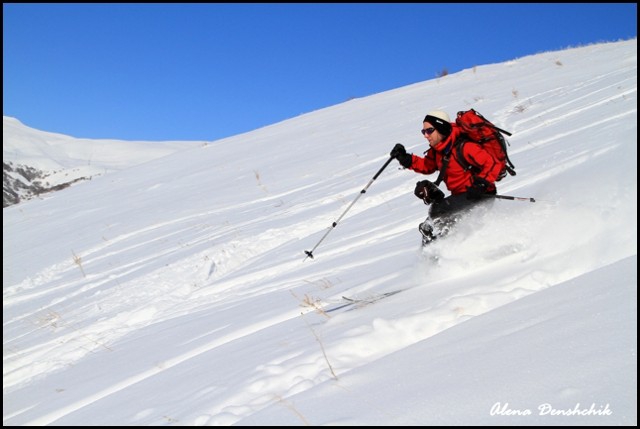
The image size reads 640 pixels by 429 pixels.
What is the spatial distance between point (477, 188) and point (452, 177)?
29 cm

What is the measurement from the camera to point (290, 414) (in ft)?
6.66

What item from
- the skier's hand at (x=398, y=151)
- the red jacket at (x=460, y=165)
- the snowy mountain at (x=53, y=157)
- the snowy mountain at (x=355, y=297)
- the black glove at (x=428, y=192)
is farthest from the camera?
the snowy mountain at (x=53, y=157)

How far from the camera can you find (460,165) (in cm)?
417

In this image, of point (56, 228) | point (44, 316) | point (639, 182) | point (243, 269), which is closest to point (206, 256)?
point (243, 269)

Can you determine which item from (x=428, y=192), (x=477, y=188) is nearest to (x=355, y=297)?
(x=428, y=192)

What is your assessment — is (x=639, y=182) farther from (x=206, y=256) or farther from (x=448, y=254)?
(x=206, y=256)

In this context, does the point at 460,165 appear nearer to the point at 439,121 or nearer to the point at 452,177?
the point at 452,177

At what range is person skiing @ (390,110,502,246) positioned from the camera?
4.03 metres

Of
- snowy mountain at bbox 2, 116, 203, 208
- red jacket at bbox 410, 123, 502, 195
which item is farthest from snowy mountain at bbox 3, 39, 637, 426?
snowy mountain at bbox 2, 116, 203, 208

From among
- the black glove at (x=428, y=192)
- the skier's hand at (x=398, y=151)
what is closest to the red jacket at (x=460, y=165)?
the black glove at (x=428, y=192)

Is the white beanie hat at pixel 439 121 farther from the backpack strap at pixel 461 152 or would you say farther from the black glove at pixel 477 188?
the black glove at pixel 477 188

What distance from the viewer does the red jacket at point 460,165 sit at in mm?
4004

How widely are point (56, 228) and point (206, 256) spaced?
6146 millimetres

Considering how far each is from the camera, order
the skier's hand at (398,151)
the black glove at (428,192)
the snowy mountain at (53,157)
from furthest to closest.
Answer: the snowy mountain at (53,157), the skier's hand at (398,151), the black glove at (428,192)
